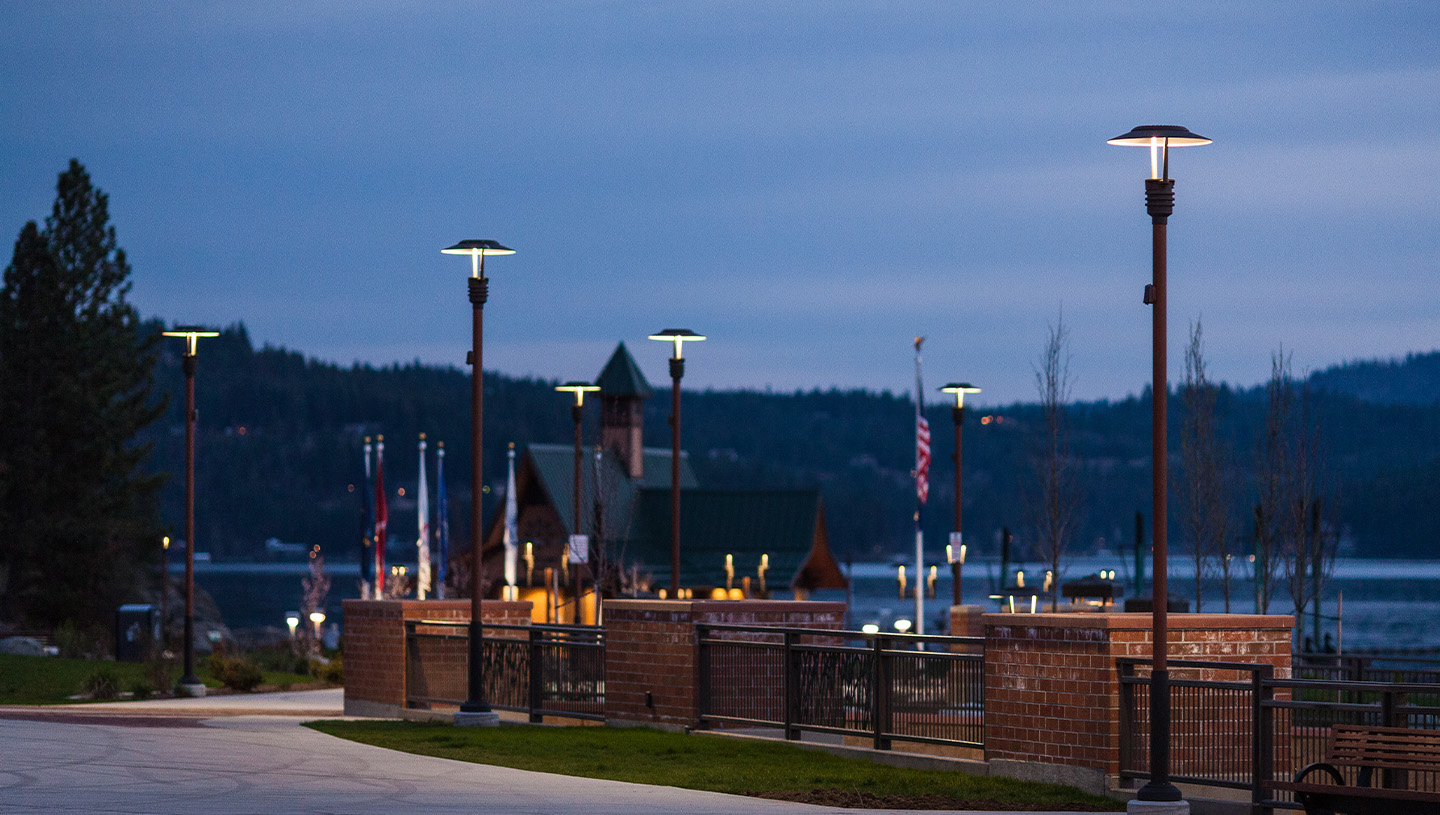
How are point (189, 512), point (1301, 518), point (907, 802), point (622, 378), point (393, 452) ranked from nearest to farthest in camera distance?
point (907, 802) → point (189, 512) → point (1301, 518) → point (622, 378) → point (393, 452)

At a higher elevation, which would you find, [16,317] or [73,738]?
[16,317]

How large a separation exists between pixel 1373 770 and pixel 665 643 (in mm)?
9272

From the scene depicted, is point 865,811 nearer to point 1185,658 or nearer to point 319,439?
point 1185,658

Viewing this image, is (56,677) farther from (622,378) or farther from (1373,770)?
(622,378)

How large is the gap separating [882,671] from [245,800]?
630cm

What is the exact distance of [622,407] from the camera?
68438 mm

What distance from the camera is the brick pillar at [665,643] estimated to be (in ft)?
64.6

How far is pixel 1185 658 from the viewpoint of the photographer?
14.9 metres

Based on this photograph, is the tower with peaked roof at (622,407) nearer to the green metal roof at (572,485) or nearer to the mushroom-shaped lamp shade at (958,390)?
the green metal roof at (572,485)

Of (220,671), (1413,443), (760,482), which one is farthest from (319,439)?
(220,671)

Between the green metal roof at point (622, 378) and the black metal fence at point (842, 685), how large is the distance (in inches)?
1892

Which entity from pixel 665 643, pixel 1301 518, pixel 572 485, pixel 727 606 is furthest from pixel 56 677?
pixel 572 485

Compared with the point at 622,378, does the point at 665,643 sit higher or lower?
lower

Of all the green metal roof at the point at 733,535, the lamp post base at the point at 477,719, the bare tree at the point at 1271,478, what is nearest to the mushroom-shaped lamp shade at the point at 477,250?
the lamp post base at the point at 477,719
